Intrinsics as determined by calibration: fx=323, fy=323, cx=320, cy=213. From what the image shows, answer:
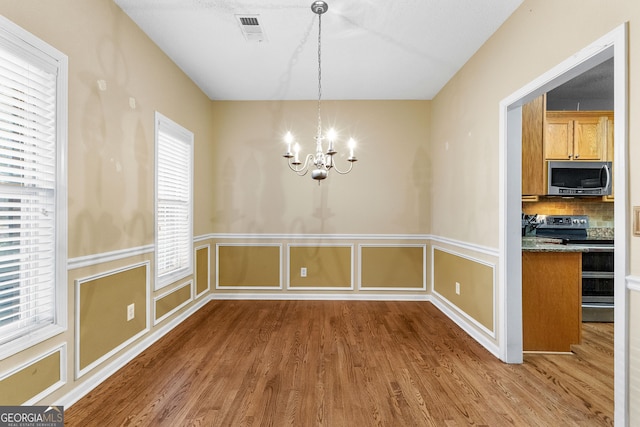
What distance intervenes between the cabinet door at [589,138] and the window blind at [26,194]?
5.09 meters

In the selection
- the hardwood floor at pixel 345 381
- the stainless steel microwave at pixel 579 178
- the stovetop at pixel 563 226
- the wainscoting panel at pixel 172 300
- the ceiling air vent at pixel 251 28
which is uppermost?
the ceiling air vent at pixel 251 28

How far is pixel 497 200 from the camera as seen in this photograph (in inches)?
111

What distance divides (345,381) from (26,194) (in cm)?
235

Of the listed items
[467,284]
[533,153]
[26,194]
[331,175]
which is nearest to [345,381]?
[467,284]

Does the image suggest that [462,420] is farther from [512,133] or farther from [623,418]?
[512,133]

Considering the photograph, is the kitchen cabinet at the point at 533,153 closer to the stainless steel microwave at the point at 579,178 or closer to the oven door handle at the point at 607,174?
the stainless steel microwave at the point at 579,178

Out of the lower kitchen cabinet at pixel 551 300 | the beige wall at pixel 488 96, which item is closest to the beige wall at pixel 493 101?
the beige wall at pixel 488 96

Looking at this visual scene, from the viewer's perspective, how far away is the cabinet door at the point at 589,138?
389cm

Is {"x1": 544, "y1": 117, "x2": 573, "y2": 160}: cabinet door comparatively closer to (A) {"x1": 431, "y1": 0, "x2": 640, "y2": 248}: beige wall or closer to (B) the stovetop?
(B) the stovetop

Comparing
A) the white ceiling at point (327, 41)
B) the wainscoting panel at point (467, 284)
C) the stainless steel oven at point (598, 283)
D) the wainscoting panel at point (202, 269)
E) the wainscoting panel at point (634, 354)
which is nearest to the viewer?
the wainscoting panel at point (634, 354)

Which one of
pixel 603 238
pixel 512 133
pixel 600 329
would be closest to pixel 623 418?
pixel 512 133

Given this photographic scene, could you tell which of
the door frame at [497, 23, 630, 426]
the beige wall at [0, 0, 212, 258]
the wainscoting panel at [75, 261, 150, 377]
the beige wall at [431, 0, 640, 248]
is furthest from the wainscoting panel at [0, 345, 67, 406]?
the beige wall at [431, 0, 640, 248]

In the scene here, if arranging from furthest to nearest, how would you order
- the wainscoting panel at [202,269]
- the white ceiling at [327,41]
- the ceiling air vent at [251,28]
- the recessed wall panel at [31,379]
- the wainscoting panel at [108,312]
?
1. the wainscoting panel at [202,269]
2. the ceiling air vent at [251,28]
3. the white ceiling at [327,41]
4. the wainscoting panel at [108,312]
5. the recessed wall panel at [31,379]

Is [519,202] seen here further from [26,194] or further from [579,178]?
[26,194]
